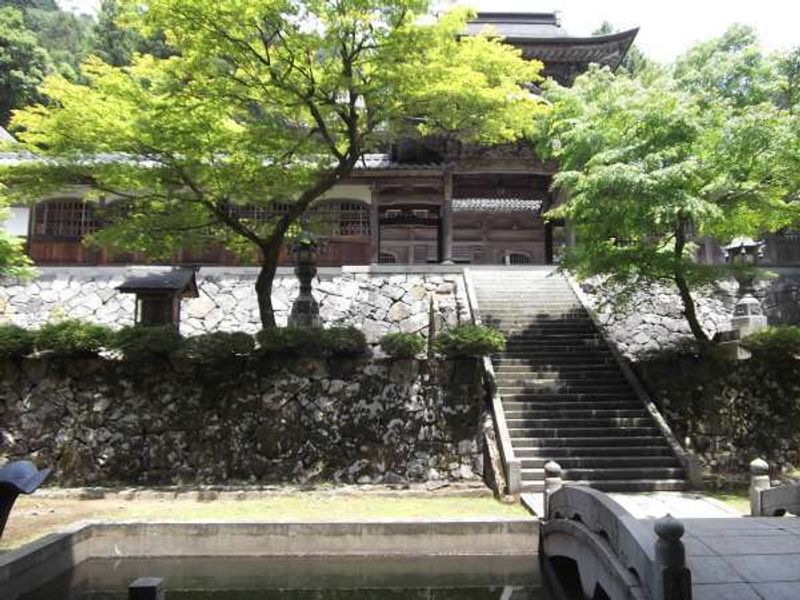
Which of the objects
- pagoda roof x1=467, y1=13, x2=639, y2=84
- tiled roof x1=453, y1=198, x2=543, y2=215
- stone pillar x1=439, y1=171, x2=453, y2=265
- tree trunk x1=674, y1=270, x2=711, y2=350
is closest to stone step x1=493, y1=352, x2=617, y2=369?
tree trunk x1=674, y1=270, x2=711, y2=350

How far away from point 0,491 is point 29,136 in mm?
7920

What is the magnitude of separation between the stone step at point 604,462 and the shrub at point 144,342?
7491 mm

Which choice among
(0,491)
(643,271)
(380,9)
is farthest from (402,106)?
(0,491)

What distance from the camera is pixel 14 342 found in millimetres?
12250

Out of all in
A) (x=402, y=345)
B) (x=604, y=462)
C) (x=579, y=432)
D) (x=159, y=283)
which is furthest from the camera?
(x=159, y=283)

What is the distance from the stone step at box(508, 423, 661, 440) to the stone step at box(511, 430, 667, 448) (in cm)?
4

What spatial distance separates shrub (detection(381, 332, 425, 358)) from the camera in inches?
493

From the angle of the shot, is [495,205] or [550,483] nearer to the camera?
[550,483]

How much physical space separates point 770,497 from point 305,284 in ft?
34.7

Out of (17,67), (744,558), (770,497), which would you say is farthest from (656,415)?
(17,67)

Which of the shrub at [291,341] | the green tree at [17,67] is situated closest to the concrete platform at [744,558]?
the shrub at [291,341]

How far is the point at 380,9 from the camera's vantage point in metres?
10.7

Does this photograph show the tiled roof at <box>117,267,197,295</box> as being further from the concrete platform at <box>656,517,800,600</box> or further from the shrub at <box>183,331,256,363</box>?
the concrete platform at <box>656,517,800,600</box>

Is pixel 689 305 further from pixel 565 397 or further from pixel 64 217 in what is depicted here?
pixel 64 217
